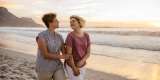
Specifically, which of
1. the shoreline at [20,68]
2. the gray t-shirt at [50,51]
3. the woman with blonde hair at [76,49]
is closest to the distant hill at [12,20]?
the shoreline at [20,68]

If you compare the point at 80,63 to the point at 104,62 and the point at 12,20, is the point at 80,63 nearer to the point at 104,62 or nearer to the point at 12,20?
the point at 104,62

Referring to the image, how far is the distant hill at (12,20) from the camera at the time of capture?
532 cm

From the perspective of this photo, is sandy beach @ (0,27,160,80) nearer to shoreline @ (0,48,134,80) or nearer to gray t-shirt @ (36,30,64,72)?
shoreline @ (0,48,134,80)

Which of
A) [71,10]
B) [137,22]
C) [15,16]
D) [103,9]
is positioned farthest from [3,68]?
[137,22]

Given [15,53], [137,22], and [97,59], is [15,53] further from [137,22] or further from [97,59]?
[137,22]

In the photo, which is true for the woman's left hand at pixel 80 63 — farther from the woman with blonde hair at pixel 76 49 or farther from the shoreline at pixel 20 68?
the shoreline at pixel 20 68

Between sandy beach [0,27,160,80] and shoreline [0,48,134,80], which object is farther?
shoreline [0,48,134,80]

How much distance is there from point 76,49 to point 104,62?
1502 millimetres

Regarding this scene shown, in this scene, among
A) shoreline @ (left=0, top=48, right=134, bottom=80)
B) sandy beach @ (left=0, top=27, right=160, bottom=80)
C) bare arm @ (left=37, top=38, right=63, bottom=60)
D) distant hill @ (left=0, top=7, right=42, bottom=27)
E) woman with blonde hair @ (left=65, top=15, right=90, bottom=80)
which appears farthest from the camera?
distant hill @ (left=0, top=7, right=42, bottom=27)

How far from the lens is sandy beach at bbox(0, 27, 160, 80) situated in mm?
4625

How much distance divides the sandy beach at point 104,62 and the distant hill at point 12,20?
0.55 ft

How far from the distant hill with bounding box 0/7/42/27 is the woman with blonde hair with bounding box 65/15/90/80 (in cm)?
190

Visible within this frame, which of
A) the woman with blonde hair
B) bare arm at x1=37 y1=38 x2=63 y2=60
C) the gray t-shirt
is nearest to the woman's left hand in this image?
the woman with blonde hair

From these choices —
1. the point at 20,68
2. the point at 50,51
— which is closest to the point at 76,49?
the point at 50,51
